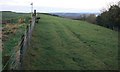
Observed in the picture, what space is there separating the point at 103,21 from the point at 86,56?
3823cm

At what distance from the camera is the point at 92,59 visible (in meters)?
13.5

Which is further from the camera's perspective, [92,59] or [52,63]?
[92,59]

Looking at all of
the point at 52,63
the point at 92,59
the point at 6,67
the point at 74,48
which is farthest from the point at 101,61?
the point at 6,67

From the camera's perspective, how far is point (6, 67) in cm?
637

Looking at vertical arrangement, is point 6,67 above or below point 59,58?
above

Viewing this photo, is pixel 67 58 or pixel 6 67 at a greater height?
pixel 6 67

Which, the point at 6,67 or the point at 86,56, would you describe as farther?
the point at 86,56

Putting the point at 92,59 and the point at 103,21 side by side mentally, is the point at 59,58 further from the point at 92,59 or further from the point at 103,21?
the point at 103,21

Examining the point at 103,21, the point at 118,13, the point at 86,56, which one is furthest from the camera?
the point at 103,21

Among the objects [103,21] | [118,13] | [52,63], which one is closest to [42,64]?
[52,63]

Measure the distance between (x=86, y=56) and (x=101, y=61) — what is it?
48.5 inches

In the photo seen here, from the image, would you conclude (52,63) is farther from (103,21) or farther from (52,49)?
(103,21)

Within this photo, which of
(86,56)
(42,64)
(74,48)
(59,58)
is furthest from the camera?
(74,48)

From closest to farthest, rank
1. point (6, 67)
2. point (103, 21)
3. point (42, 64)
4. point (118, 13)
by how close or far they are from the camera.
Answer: point (6, 67), point (42, 64), point (118, 13), point (103, 21)
